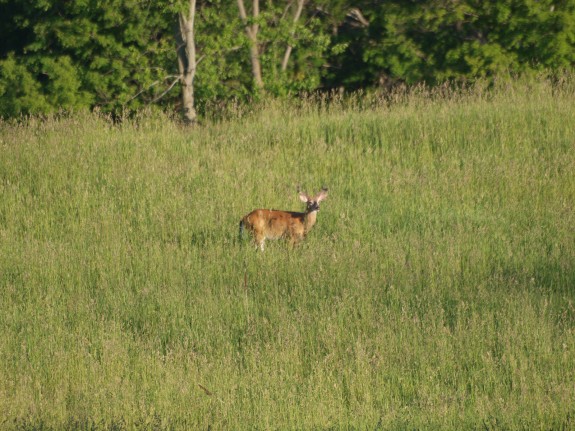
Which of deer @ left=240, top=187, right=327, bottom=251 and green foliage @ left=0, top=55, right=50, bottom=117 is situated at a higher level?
green foliage @ left=0, top=55, right=50, bottom=117

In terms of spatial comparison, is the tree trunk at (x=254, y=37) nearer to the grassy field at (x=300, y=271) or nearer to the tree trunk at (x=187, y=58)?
the tree trunk at (x=187, y=58)

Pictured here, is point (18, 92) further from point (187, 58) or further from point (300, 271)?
point (300, 271)

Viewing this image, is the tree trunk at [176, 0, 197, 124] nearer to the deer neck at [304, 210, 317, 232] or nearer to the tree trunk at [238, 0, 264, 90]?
the tree trunk at [238, 0, 264, 90]

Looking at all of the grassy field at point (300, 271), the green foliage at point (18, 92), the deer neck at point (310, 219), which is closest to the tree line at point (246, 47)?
the green foliage at point (18, 92)

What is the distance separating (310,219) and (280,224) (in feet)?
1.36

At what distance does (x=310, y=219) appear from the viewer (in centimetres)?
1199

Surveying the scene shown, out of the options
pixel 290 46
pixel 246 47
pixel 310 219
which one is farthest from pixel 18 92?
pixel 310 219

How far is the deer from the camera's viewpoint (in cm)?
1177


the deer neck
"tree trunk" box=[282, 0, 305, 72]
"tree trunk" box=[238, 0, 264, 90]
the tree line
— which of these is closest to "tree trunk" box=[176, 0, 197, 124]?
the tree line

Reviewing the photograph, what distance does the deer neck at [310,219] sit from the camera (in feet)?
39.1

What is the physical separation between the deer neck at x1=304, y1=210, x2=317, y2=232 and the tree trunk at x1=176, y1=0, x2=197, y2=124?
34.5ft

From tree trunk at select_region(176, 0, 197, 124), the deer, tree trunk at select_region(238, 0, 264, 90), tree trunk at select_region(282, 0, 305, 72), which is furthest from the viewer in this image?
tree trunk at select_region(282, 0, 305, 72)

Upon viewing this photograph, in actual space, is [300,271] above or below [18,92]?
below

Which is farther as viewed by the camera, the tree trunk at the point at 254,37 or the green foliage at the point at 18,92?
the green foliage at the point at 18,92
